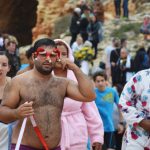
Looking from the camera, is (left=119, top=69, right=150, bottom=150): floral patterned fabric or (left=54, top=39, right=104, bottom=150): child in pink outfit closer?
(left=119, top=69, right=150, bottom=150): floral patterned fabric

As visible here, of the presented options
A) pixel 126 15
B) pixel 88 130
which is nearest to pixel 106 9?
pixel 126 15

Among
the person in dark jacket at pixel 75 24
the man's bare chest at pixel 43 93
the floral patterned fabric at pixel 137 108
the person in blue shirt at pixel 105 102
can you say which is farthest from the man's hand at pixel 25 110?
the person in dark jacket at pixel 75 24

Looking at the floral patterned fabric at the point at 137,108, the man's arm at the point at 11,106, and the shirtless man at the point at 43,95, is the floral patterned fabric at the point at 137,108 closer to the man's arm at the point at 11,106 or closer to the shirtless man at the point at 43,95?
the shirtless man at the point at 43,95

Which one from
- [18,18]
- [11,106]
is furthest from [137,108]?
[18,18]

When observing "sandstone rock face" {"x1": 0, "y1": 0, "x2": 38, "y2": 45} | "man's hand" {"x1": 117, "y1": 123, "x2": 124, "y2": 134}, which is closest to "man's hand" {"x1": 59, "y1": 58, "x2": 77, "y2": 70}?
"man's hand" {"x1": 117, "y1": 123, "x2": 124, "y2": 134}

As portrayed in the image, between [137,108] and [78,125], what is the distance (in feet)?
2.65

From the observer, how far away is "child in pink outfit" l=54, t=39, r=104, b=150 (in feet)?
21.0

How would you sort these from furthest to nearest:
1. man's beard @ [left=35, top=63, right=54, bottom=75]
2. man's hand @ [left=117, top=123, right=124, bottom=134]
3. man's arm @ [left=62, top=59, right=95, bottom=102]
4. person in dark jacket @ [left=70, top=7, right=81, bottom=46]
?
person in dark jacket @ [left=70, top=7, right=81, bottom=46], man's hand @ [left=117, top=123, right=124, bottom=134], man's arm @ [left=62, top=59, right=95, bottom=102], man's beard @ [left=35, top=63, right=54, bottom=75]

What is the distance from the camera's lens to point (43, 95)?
18.4 feet

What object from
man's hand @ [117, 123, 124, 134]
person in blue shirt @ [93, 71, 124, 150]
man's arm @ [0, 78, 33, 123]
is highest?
man's arm @ [0, 78, 33, 123]

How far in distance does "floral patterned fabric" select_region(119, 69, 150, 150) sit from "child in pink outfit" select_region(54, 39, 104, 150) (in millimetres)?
646

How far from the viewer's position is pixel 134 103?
6012 millimetres

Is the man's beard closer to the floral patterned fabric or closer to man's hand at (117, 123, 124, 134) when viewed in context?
the floral patterned fabric

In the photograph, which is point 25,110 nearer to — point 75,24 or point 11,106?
point 11,106
